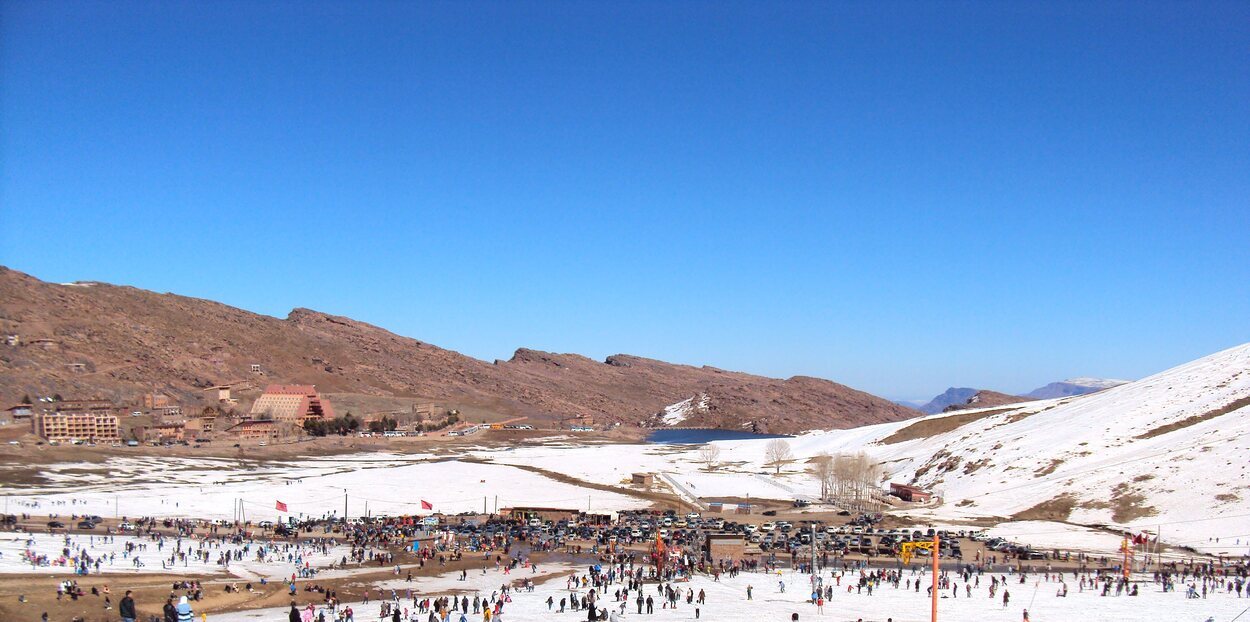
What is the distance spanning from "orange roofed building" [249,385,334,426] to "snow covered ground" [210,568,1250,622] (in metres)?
124

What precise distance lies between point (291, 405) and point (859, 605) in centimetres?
14254

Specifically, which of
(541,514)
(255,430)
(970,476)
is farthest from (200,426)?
(970,476)

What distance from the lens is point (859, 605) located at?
1821 inches

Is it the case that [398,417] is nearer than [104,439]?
No

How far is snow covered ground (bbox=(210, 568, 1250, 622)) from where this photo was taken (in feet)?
138

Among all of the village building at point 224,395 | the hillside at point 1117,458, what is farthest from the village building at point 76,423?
the hillside at point 1117,458

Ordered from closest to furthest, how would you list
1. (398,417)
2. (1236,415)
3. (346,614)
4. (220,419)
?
(346,614) < (1236,415) < (220,419) < (398,417)

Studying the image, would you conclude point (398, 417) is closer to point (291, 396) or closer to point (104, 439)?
point (291, 396)

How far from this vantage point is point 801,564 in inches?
2350

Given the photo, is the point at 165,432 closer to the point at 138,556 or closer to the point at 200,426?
the point at 200,426

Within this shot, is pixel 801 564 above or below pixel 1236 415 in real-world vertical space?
below

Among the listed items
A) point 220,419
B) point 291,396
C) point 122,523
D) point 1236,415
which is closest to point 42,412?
point 220,419

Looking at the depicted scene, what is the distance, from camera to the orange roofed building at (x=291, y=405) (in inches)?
6555

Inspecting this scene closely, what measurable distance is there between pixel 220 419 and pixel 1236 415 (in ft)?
467
